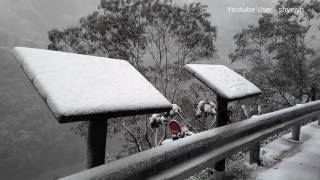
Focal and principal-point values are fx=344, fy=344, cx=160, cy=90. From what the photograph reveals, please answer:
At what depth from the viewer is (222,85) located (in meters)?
3.25

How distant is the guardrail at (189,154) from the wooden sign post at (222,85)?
0.21 metres

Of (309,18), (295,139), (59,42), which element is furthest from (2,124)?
(295,139)

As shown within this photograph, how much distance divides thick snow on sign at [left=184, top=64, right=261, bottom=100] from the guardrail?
1.06 feet

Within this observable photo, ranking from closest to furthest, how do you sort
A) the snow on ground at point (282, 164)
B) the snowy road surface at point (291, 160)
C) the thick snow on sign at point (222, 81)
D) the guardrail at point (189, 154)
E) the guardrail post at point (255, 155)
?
the guardrail at point (189, 154) → the thick snow on sign at point (222, 81) → the snow on ground at point (282, 164) → the snowy road surface at point (291, 160) → the guardrail post at point (255, 155)

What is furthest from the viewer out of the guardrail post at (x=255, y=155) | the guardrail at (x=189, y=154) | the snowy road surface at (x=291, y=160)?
the guardrail post at (x=255, y=155)

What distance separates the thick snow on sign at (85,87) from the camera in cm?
178

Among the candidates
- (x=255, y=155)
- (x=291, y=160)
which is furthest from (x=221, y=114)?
(x=291, y=160)

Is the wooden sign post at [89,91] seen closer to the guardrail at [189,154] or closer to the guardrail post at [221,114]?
the guardrail at [189,154]


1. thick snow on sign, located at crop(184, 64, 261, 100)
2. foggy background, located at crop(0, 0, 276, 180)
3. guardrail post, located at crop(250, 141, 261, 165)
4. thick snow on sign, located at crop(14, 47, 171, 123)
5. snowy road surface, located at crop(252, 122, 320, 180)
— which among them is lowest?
foggy background, located at crop(0, 0, 276, 180)

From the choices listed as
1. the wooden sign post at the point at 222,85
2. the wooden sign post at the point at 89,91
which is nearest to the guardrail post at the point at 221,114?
the wooden sign post at the point at 222,85

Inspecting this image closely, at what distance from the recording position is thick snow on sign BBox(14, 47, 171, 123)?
1.78 metres

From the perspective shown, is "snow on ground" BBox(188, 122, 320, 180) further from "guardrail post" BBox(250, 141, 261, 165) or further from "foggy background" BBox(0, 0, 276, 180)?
"foggy background" BBox(0, 0, 276, 180)

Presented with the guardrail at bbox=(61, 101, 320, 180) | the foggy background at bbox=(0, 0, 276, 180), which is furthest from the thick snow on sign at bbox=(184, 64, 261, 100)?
the foggy background at bbox=(0, 0, 276, 180)

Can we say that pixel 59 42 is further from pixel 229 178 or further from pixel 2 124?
pixel 2 124
